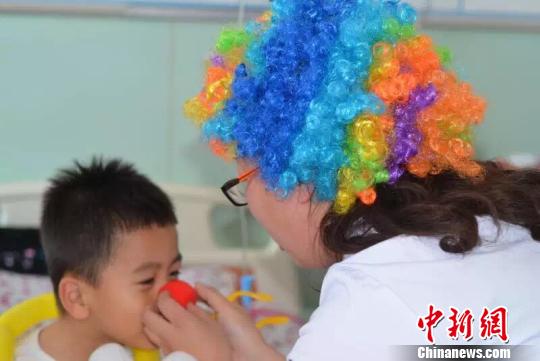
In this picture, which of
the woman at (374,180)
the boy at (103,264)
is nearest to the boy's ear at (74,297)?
the boy at (103,264)

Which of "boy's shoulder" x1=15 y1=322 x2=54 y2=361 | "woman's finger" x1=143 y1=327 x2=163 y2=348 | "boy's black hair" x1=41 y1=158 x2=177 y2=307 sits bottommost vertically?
"boy's shoulder" x1=15 y1=322 x2=54 y2=361

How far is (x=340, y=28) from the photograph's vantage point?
3.92ft

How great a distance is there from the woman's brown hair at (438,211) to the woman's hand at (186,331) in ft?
1.10

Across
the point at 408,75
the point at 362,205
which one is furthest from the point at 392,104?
the point at 362,205

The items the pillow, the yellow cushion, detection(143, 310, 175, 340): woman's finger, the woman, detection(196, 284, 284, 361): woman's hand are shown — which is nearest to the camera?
the woman

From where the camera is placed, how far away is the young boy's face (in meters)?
1.58

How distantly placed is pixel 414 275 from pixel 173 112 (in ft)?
4.16

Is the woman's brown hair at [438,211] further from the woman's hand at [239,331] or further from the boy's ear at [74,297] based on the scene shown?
the boy's ear at [74,297]

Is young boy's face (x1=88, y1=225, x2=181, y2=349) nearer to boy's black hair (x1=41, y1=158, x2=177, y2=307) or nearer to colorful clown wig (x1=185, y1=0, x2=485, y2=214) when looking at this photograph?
boy's black hair (x1=41, y1=158, x2=177, y2=307)

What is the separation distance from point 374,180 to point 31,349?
0.81m

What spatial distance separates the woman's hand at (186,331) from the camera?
1.43m

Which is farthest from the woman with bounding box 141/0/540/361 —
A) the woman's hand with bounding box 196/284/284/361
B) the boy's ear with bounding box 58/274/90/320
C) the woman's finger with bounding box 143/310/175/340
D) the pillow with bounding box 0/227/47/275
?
A: the pillow with bounding box 0/227/47/275

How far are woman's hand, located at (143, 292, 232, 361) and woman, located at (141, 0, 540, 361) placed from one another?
0.27m

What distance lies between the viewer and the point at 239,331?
4.80 feet
